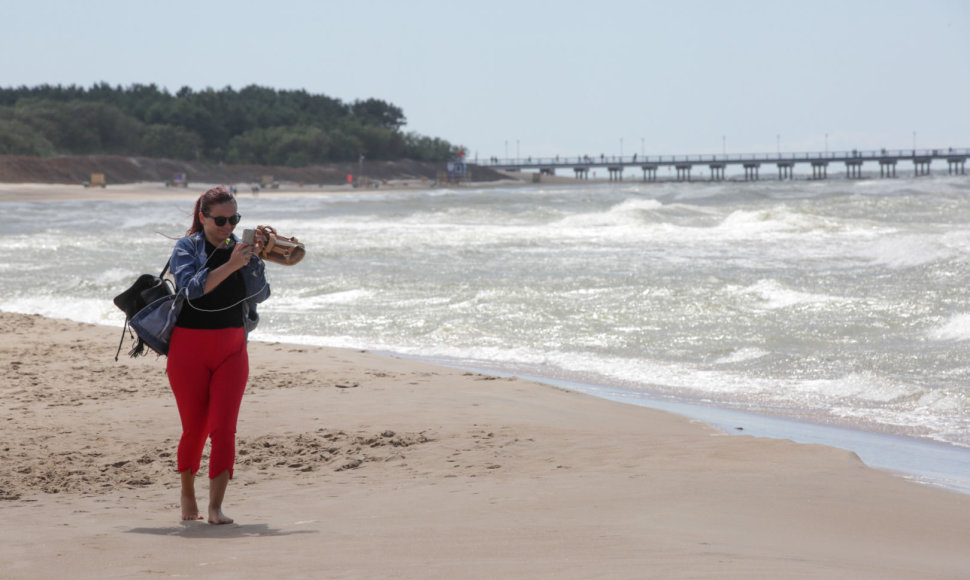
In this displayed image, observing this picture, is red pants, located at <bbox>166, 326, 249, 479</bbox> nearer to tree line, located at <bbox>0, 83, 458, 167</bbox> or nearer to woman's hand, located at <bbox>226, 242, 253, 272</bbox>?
woman's hand, located at <bbox>226, 242, 253, 272</bbox>

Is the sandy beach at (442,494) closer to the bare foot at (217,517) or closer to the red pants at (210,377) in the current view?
the bare foot at (217,517)

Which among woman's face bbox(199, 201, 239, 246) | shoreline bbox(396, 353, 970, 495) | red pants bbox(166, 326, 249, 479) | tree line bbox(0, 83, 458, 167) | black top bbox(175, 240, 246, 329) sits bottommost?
shoreline bbox(396, 353, 970, 495)

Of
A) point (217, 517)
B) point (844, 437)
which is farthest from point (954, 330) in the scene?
point (217, 517)

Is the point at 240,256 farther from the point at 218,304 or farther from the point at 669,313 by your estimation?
the point at 669,313

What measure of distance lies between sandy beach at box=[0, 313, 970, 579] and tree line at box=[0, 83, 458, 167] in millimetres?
91869

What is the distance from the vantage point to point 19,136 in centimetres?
9294

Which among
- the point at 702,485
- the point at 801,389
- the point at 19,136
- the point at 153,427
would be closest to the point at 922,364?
the point at 801,389

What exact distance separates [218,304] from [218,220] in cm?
34

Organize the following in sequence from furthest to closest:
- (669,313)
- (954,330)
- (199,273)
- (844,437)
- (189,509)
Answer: (669,313)
(954,330)
(844,437)
(189,509)
(199,273)

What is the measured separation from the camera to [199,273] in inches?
166

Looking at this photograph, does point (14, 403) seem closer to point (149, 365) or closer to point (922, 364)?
point (149, 365)

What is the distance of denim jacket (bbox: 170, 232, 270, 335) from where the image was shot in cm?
421

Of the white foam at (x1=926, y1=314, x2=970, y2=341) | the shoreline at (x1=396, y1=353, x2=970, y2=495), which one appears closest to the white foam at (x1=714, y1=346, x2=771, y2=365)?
the shoreline at (x1=396, y1=353, x2=970, y2=495)

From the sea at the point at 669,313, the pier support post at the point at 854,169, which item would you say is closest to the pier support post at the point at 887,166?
the pier support post at the point at 854,169
